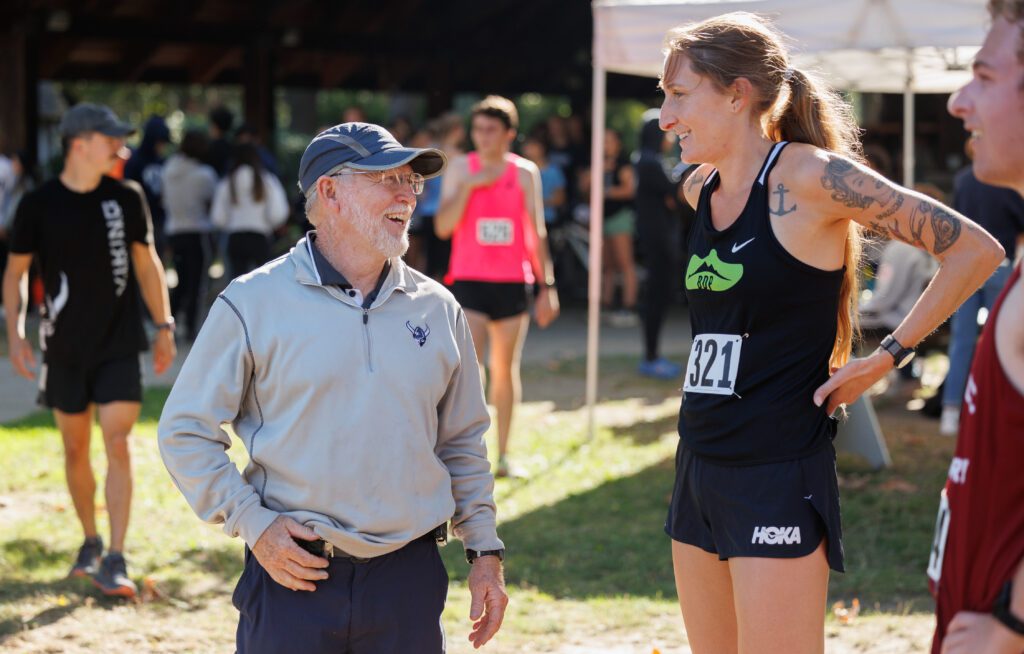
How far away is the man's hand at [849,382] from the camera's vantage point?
2840mm

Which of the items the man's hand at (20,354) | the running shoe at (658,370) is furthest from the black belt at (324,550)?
the running shoe at (658,370)

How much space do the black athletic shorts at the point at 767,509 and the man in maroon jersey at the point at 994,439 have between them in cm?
84

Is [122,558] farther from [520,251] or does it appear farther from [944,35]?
[944,35]

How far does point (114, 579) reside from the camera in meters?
5.52

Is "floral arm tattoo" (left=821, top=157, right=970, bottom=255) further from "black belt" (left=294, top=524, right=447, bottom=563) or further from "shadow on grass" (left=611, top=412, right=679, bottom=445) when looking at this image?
"shadow on grass" (left=611, top=412, right=679, bottom=445)

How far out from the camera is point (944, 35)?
6957 mm

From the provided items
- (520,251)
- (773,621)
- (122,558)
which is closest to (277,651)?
(773,621)

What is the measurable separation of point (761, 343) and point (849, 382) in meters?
→ 0.21

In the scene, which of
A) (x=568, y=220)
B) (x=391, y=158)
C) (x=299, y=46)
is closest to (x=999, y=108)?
(x=391, y=158)

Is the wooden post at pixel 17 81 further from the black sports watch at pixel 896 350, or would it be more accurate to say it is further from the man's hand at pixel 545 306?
the black sports watch at pixel 896 350

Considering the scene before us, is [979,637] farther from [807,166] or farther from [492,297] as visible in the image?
[492,297]

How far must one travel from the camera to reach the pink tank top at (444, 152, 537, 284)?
730 centimetres

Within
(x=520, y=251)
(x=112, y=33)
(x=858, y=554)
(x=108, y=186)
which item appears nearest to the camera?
(x=108, y=186)

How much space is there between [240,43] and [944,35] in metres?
12.0
